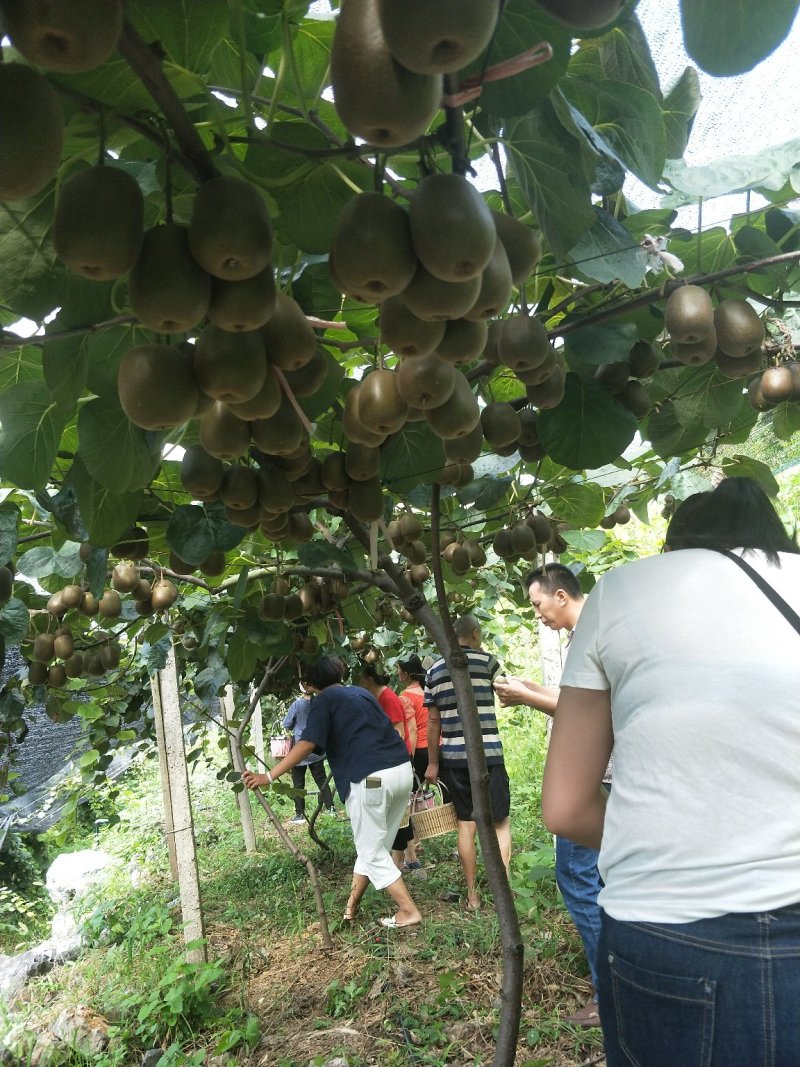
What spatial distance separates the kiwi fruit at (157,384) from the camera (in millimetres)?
917

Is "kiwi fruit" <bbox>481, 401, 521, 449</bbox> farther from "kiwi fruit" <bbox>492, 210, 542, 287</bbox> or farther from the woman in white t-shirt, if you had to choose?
"kiwi fruit" <bbox>492, 210, 542, 287</bbox>

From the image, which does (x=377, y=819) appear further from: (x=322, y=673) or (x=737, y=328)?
(x=737, y=328)

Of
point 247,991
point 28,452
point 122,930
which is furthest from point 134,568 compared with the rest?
point 122,930

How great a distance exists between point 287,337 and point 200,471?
497 millimetres

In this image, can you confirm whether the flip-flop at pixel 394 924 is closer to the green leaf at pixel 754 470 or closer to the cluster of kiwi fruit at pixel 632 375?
the green leaf at pixel 754 470

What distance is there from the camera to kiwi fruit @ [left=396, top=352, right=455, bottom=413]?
3.48 ft

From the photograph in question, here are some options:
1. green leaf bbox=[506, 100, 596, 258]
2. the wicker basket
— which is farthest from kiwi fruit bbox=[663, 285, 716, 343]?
the wicker basket

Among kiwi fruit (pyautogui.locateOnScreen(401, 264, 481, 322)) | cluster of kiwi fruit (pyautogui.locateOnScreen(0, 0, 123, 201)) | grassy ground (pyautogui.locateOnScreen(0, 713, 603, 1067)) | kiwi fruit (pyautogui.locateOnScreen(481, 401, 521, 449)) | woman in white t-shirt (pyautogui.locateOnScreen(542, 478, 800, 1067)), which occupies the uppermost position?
kiwi fruit (pyautogui.locateOnScreen(481, 401, 521, 449))

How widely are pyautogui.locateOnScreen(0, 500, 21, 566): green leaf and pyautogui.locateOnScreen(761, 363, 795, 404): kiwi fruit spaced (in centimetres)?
176

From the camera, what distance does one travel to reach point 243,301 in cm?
81

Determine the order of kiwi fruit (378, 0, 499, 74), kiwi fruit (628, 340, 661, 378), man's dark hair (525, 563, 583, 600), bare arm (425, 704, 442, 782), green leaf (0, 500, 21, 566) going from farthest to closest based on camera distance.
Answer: bare arm (425, 704, 442, 782)
man's dark hair (525, 563, 583, 600)
green leaf (0, 500, 21, 566)
kiwi fruit (628, 340, 661, 378)
kiwi fruit (378, 0, 499, 74)

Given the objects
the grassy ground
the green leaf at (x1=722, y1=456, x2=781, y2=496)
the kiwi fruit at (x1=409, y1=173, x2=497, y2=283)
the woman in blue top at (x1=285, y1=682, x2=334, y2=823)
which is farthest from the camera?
the woman in blue top at (x1=285, y1=682, x2=334, y2=823)

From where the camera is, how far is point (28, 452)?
59.2 inches

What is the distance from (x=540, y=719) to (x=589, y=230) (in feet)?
38.2
